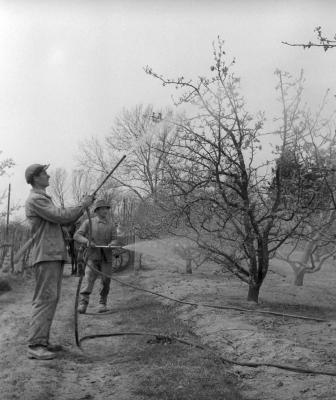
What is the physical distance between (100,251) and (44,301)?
3.93 metres

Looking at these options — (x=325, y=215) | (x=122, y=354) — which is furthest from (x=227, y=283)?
(x=122, y=354)

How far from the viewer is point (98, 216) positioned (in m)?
10.2

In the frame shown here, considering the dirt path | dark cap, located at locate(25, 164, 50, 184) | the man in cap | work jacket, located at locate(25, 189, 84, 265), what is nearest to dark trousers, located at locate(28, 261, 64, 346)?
work jacket, located at locate(25, 189, 84, 265)

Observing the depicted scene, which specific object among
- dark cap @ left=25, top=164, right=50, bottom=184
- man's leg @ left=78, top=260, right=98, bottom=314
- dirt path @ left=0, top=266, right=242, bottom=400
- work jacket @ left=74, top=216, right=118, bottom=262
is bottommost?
dirt path @ left=0, top=266, right=242, bottom=400

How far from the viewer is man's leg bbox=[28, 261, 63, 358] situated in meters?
5.75

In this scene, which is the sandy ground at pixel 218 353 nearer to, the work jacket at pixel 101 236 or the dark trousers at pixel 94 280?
the dark trousers at pixel 94 280

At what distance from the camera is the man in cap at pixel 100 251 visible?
30.9ft

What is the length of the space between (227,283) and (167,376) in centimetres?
864

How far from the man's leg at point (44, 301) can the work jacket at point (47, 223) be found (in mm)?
108

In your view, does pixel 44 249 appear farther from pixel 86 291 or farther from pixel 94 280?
pixel 94 280

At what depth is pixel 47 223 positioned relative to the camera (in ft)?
19.9

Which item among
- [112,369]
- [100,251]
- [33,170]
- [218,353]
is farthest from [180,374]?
[100,251]

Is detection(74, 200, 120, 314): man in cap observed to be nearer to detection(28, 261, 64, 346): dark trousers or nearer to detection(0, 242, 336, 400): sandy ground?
detection(0, 242, 336, 400): sandy ground

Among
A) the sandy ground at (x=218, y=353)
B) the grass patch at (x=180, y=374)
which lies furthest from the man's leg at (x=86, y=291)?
the grass patch at (x=180, y=374)
